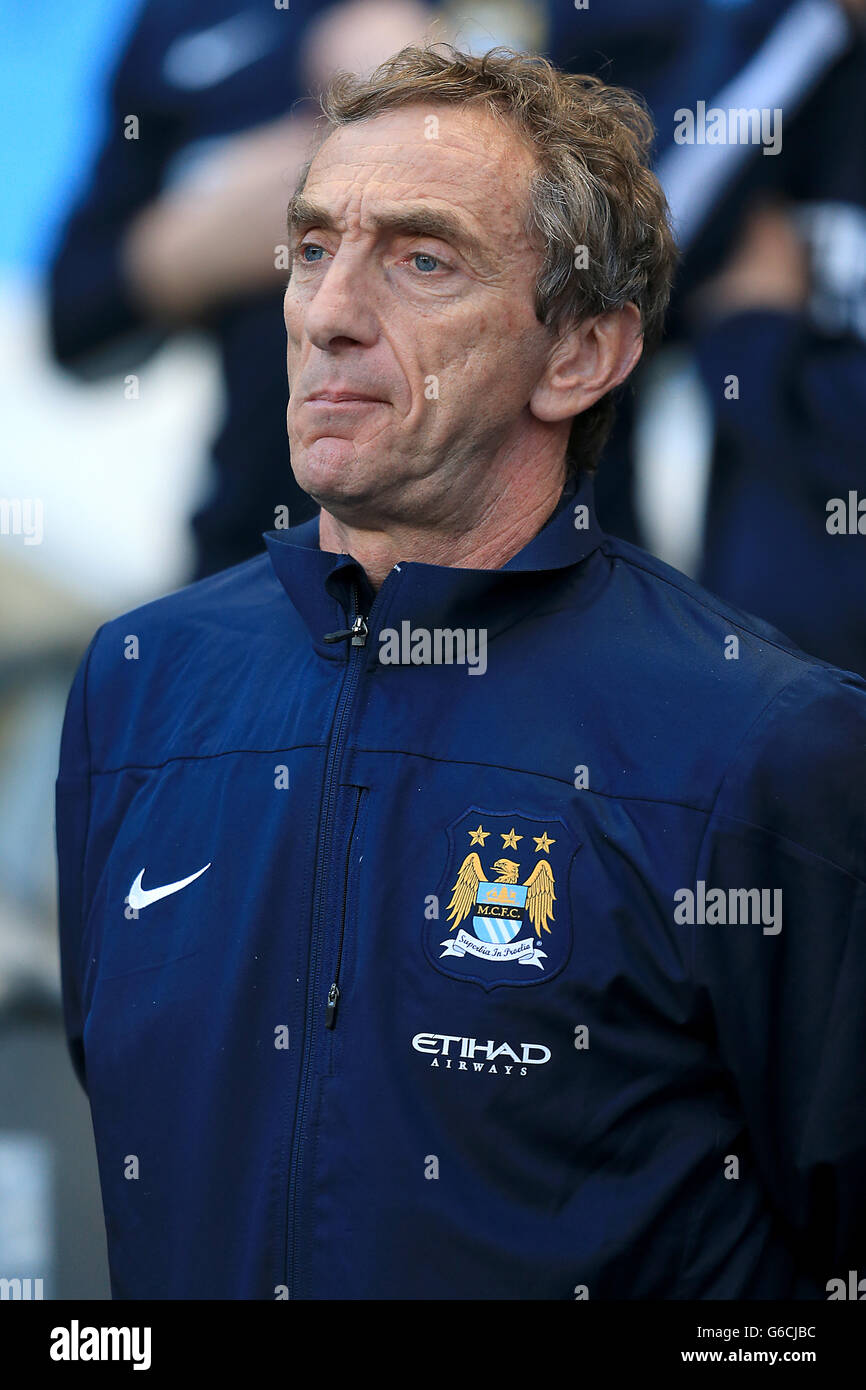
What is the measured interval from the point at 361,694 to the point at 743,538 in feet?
4.77

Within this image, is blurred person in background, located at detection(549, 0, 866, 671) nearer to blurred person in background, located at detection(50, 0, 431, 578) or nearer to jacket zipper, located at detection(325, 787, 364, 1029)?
blurred person in background, located at detection(50, 0, 431, 578)

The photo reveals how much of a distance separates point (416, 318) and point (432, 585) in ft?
1.11

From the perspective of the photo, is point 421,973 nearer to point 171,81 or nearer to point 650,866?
point 650,866

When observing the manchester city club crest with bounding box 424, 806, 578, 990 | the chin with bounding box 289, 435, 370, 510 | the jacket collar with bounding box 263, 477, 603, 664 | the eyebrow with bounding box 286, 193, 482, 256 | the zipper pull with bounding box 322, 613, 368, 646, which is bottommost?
the manchester city club crest with bounding box 424, 806, 578, 990

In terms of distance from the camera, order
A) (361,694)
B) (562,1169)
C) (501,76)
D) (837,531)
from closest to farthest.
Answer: (562,1169)
(361,694)
(501,76)
(837,531)

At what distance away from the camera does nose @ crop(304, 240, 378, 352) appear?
185cm

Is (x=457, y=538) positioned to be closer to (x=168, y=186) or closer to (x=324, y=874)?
(x=324, y=874)

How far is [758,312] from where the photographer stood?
9.95ft

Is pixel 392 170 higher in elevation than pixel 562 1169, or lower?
higher

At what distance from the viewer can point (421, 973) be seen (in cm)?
171

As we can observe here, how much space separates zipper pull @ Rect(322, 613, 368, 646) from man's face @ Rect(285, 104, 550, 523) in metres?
0.14

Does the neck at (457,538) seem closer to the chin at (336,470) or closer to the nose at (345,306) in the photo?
the chin at (336,470)

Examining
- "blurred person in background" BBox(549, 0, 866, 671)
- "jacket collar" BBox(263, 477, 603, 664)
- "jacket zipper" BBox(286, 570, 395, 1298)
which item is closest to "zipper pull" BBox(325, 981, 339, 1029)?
"jacket zipper" BBox(286, 570, 395, 1298)
